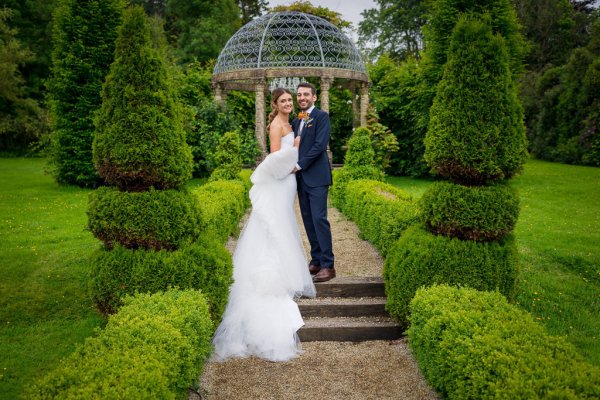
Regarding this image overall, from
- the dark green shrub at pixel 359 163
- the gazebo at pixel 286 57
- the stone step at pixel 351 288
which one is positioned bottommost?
the stone step at pixel 351 288

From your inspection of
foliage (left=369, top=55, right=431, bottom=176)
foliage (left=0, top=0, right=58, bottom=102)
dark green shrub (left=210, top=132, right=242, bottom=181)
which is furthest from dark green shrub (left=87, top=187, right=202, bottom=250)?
foliage (left=0, top=0, right=58, bottom=102)

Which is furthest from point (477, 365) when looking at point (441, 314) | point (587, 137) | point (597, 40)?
point (597, 40)

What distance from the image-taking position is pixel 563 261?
771 cm

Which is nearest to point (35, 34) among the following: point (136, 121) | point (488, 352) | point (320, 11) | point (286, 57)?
point (320, 11)

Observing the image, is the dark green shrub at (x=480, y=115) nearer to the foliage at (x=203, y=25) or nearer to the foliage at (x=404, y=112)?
the foliage at (x=404, y=112)

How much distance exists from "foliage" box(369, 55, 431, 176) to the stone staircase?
44.1ft

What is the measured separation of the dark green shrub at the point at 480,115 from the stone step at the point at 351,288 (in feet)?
6.17

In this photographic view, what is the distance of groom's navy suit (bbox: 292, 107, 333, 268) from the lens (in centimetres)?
550

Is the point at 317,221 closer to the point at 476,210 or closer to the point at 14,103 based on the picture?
the point at 476,210

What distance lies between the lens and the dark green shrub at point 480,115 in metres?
4.31

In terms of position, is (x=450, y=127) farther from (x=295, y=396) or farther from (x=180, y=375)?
(x=180, y=375)

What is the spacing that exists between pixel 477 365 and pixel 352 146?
892cm

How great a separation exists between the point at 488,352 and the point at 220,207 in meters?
4.88

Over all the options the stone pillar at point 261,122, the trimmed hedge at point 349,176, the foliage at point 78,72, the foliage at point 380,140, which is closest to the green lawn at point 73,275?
the foliage at point 78,72
